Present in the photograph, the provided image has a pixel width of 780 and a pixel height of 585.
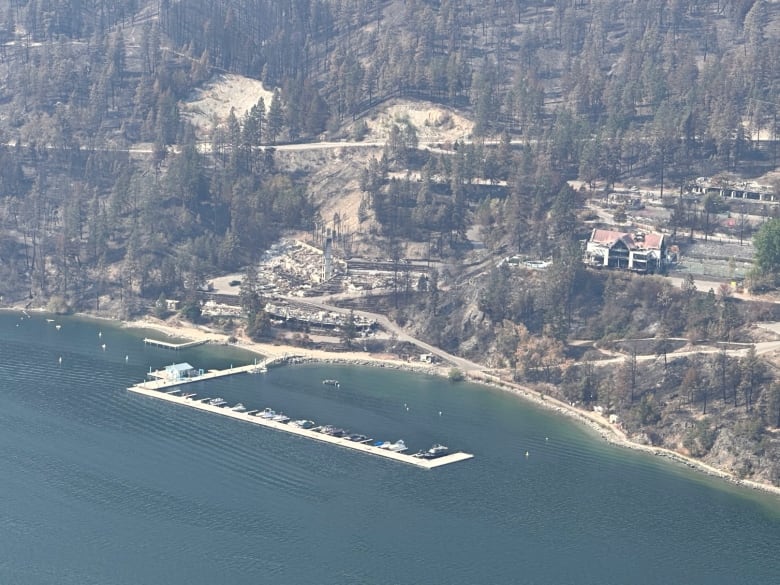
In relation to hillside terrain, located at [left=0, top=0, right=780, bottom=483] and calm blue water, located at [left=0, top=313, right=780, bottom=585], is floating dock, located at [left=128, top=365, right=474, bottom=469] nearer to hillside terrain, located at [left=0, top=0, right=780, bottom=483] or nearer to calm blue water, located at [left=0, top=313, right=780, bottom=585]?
calm blue water, located at [left=0, top=313, right=780, bottom=585]

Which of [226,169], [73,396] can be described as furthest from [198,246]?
[73,396]

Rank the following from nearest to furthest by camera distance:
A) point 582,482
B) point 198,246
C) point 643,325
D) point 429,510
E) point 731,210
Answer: point 429,510
point 582,482
point 643,325
point 731,210
point 198,246

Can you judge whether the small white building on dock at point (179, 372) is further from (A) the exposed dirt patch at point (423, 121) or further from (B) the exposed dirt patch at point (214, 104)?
(B) the exposed dirt patch at point (214, 104)

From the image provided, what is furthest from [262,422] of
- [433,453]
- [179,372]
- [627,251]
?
[627,251]

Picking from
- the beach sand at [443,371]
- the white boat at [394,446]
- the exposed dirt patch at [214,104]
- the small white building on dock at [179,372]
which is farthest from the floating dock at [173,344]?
the exposed dirt patch at [214,104]

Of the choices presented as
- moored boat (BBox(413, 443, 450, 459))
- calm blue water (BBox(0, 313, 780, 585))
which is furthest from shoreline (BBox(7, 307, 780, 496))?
moored boat (BBox(413, 443, 450, 459))

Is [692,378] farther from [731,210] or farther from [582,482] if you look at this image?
[731,210]

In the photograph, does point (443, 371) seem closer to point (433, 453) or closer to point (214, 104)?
point (433, 453)
